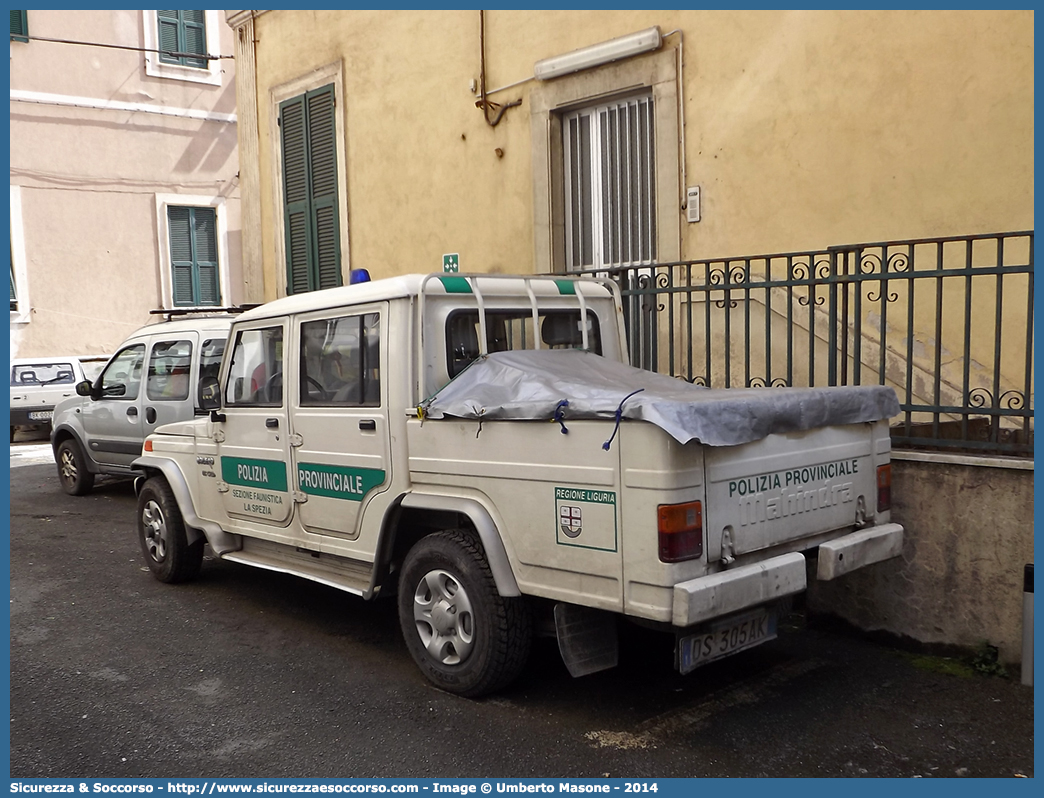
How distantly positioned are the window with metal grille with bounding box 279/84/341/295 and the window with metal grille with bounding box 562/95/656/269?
3.50 meters

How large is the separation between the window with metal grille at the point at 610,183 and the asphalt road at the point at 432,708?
4058 mm

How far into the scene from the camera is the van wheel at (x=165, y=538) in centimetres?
670

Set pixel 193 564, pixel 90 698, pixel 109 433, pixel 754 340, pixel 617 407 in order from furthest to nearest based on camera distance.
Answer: pixel 109 433
pixel 754 340
pixel 193 564
pixel 90 698
pixel 617 407

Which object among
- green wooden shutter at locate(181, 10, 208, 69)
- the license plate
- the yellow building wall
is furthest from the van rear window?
the license plate

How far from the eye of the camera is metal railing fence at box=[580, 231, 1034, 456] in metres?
5.41

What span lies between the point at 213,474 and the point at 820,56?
17.3 feet

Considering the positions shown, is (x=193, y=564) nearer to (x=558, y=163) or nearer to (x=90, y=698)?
(x=90, y=698)

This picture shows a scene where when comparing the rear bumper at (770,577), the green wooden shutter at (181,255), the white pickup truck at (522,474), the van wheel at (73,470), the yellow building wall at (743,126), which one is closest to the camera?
the rear bumper at (770,577)

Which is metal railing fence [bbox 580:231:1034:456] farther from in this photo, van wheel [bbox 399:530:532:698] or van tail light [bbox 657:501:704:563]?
van wheel [bbox 399:530:532:698]

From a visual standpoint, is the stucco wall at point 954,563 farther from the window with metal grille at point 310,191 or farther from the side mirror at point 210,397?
the window with metal grille at point 310,191

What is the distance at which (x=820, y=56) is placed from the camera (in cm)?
728

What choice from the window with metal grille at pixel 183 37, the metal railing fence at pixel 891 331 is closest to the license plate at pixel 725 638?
the metal railing fence at pixel 891 331

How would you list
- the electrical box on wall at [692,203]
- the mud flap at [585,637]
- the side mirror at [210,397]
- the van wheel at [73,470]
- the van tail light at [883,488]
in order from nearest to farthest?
the mud flap at [585,637]
the van tail light at [883,488]
the side mirror at [210,397]
the electrical box on wall at [692,203]
the van wheel at [73,470]
